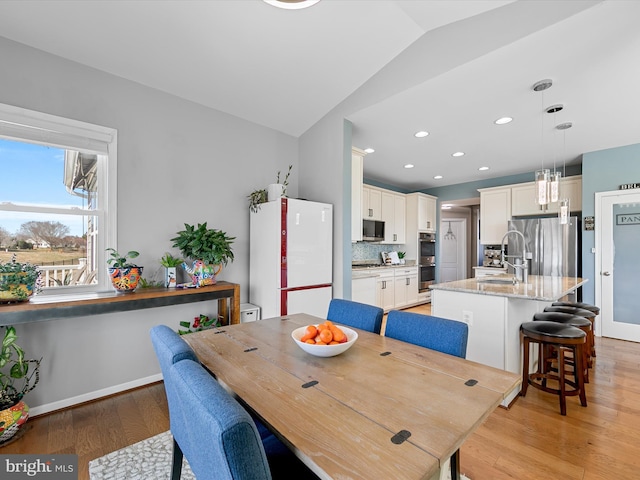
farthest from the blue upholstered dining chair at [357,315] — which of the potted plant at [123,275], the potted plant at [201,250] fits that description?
the potted plant at [123,275]

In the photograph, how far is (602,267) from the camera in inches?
161

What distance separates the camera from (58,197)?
7.95 feet

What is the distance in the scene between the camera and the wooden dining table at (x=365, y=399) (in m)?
0.72

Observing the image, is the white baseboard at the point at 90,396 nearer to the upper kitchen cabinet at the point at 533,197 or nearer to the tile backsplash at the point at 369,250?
the tile backsplash at the point at 369,250

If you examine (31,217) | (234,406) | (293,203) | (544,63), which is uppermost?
(544,63)

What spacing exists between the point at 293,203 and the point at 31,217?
2104mm

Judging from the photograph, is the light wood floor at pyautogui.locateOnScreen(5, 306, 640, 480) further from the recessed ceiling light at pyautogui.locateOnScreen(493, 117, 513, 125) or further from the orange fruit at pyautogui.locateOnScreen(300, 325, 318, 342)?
the recessed ceiling light at pyautogui.locateOnScreen(493, 117, 513, 125)

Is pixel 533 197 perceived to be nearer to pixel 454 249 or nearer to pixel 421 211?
pixel 421 211

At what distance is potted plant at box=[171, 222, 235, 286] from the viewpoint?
2695 millimetres

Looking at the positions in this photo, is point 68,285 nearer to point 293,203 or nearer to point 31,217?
point 31,217

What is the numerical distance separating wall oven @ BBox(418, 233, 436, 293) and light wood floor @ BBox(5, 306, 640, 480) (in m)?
3.65

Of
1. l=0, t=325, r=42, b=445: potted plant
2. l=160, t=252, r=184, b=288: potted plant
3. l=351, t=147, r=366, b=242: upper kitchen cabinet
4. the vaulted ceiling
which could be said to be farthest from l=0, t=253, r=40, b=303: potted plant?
l=351, t=147, r=366, b=242: upper kitchen cabinet

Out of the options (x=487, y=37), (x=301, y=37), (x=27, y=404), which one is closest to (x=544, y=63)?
(x=487, y=37)

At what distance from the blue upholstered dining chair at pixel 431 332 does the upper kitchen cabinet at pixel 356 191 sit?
2138 mm
